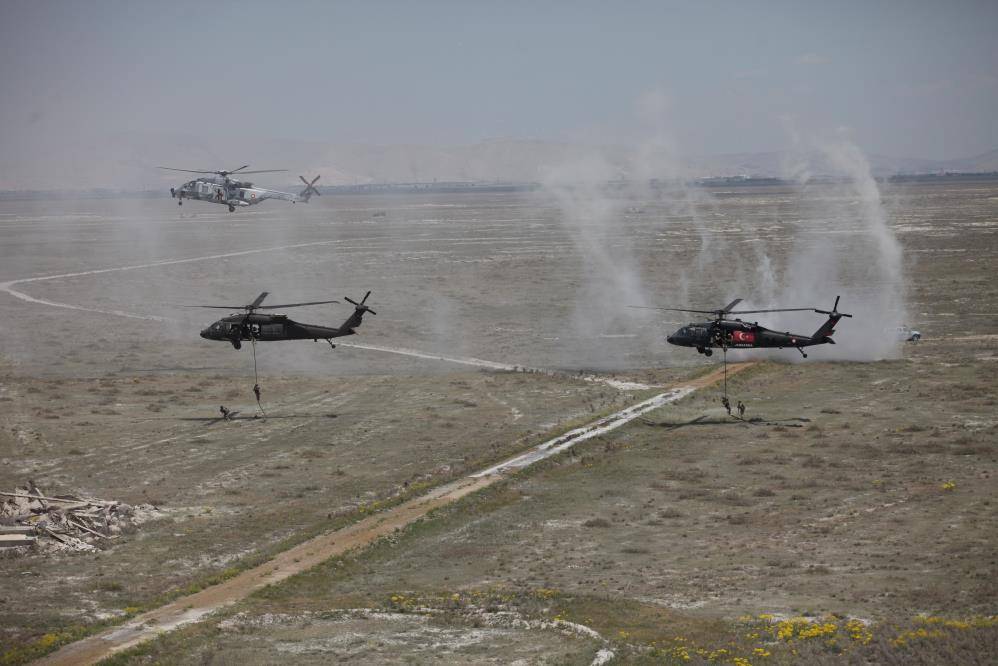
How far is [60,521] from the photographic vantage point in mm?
40875

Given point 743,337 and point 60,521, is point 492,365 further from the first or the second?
point 60,521

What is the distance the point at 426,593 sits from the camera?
34.2m

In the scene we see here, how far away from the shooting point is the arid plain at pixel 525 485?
100 ft

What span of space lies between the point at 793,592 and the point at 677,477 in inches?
573

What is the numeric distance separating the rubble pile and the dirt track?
7462 mm

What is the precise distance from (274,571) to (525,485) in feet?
43.2

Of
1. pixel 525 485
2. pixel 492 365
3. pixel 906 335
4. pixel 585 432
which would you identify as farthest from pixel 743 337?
pixel 906 335

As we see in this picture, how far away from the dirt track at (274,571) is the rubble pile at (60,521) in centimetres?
746

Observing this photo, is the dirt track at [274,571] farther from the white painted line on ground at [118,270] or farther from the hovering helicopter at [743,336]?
the white painted line on ground at [118,270]

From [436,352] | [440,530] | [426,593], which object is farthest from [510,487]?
[436,352]

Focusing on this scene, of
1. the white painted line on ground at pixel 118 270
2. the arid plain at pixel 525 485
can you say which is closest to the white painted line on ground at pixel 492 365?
the arid plain at pixel 525 485

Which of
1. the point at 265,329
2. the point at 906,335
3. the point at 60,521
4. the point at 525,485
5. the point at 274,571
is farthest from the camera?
the point at 906,335

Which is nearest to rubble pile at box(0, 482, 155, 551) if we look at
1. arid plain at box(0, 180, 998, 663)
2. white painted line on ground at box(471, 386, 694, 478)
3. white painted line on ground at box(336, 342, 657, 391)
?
arid plain at box(0, 180, 998, 663)

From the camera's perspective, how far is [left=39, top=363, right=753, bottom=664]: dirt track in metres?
30.0
